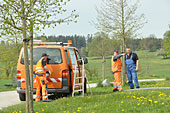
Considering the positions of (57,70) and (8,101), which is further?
(8,101)

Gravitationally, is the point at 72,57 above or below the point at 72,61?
above

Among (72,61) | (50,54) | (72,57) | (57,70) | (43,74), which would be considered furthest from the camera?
(72,57)

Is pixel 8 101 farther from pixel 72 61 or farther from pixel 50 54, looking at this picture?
pixel 72 61

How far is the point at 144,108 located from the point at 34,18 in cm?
325

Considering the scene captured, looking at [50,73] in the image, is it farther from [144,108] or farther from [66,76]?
[144,108]

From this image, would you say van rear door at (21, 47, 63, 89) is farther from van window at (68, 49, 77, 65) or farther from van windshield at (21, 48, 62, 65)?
van window at (68, 49, 77, 65)

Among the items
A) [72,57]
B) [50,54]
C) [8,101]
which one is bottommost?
[8,101]

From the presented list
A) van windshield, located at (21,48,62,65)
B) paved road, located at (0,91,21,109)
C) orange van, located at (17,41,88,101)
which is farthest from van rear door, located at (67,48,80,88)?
paved road, located at (0,91,21,109)

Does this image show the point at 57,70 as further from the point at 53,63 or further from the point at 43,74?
the point at 43,74

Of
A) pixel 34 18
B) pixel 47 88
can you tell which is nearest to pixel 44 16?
pixel 34 18

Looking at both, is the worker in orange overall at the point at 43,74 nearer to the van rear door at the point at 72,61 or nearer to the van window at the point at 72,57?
the van rear door at the point at 72,61

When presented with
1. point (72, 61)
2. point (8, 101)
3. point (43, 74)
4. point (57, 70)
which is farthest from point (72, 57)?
point (8, 101)

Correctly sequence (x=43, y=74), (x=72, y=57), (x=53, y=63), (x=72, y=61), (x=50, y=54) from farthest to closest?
1. (x=72, y=57)
2. (x=72, y=61)
3. (x=50, y=54)
4. (x=53, y=63)
5. (x=43, y=74)

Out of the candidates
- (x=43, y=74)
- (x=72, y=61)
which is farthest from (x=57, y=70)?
(x=72, y=61)
